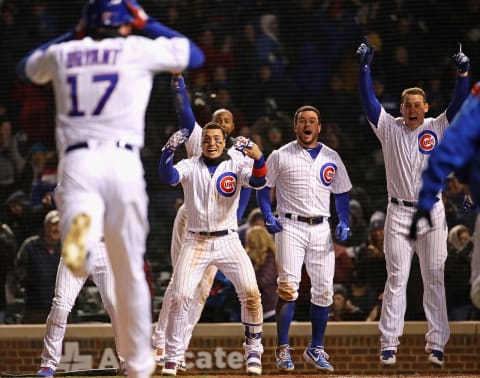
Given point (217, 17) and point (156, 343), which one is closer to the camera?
point (156, 343)

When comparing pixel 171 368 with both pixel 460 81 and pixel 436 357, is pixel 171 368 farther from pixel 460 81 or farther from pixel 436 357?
pixel 460 81

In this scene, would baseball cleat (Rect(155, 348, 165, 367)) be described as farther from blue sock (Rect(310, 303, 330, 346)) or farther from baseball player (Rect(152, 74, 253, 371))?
blue sock (Rect(310, 303, 330, 346))

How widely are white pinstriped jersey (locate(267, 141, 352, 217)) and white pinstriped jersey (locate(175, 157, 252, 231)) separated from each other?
0.37 meters

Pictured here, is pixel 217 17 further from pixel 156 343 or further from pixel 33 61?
pixel 33 61

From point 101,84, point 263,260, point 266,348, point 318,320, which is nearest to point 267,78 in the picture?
point 263,260

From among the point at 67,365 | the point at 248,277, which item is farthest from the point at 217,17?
the point at 248,277

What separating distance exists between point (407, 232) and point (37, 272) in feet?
13.2

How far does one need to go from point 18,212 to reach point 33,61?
573 cm

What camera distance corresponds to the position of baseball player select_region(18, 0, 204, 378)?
5.30m

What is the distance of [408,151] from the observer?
7.78 m

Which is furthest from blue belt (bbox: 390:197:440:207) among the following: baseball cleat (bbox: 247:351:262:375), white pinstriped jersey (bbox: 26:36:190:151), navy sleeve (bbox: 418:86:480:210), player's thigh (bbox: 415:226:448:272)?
white pinstriped jersey (bbox: 26:36:190:151)

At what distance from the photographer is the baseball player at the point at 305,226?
25.9 feet

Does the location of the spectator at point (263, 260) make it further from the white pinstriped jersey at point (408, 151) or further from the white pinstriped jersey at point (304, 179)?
the white pinstriped jersey at point (408, 151)

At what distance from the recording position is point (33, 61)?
5.62 metres
